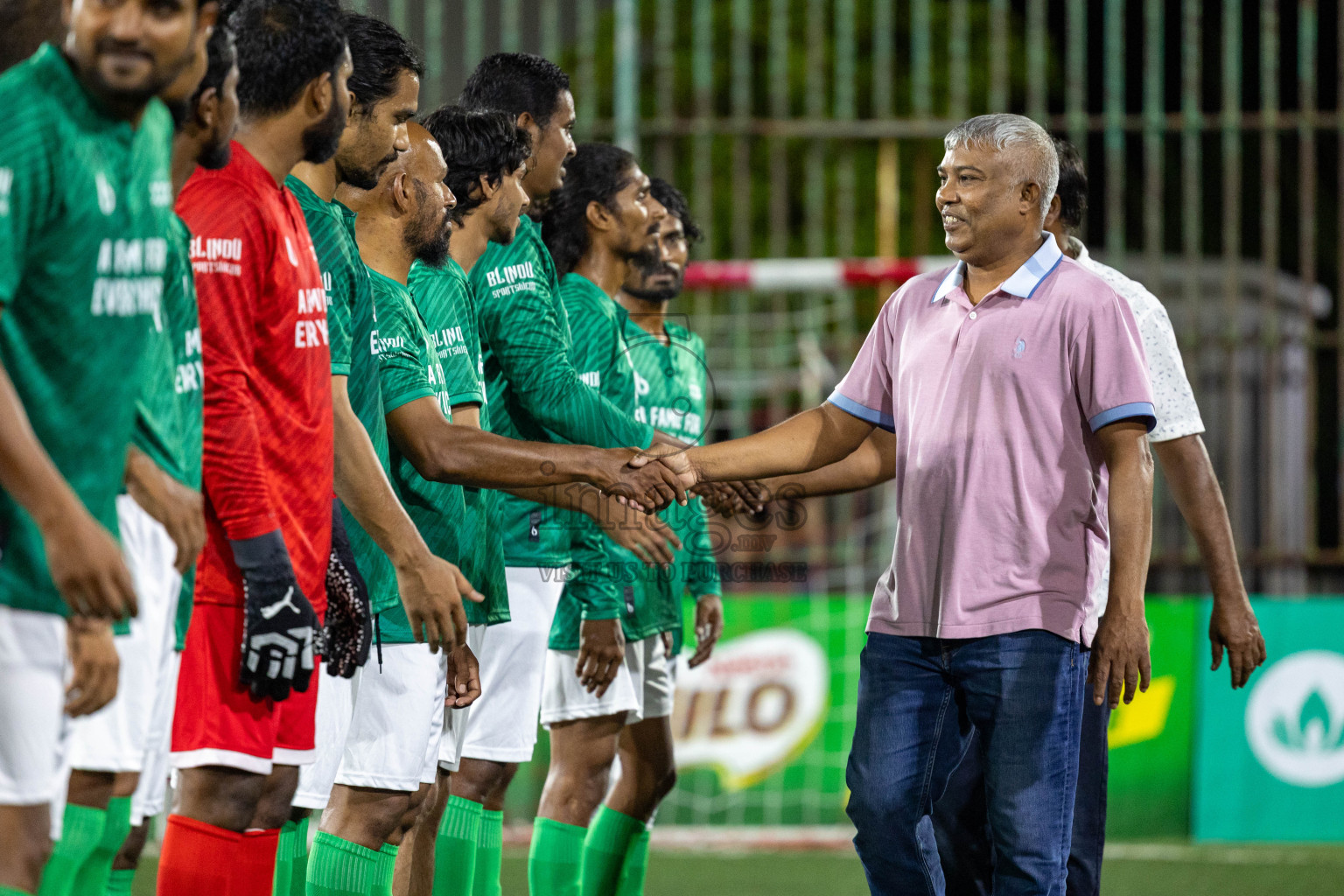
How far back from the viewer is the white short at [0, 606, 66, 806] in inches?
85.9

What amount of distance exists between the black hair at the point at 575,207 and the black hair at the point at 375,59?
57.5 inches

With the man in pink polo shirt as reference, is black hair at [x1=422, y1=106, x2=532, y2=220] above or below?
above

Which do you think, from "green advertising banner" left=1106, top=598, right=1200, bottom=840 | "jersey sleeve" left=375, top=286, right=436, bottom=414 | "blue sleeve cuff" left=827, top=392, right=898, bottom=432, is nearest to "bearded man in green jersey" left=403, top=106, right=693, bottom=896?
"jersey sleeve" left=375, top=286, right=436, bottom=414

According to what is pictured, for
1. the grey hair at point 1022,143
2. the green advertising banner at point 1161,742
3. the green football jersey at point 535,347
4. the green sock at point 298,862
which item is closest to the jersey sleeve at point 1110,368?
the grey hair at point 1022,143

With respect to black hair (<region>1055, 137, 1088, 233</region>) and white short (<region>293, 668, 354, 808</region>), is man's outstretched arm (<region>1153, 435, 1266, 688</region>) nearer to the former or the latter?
black hair (<region>1055, 137, 1088, 233</region>)

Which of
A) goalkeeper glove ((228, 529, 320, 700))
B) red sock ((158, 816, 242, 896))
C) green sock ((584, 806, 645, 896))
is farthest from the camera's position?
green sock ((584, 806, 645, 896))

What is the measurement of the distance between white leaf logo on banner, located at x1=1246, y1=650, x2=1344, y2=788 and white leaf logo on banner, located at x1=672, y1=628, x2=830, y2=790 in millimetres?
2070

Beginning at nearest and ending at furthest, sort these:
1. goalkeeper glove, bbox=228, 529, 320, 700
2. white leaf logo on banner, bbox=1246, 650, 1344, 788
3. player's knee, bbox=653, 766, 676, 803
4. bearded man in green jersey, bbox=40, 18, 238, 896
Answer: bearded man in green jersey, bbox=40, 18, 238, 896, goalkeeper glove, bbox=228, 529, 320, 700, player's knee, bbox=653, 766, 676, 803, white leaf logo on banner, bbox=1246, 650, 1344, 788

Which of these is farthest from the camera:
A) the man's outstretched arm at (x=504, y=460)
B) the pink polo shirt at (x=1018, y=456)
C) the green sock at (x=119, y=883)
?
the man's outstretched arm at (x=504, y=460)

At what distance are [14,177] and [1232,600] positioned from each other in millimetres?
3012

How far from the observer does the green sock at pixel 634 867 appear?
5.12 m

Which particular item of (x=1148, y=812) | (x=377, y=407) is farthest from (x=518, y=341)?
(x=1148, y=812)

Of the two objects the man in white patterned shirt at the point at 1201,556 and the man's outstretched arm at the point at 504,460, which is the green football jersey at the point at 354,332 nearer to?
the man's outstretched arm at the point at 504,460

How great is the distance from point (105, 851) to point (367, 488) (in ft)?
3.14
